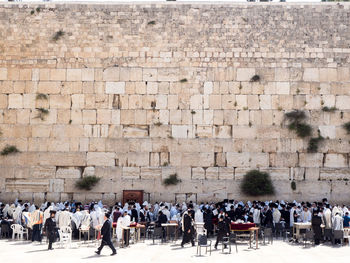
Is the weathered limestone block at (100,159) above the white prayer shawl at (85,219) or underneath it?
above

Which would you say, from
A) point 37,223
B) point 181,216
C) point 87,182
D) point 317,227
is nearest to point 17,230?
point 37,223

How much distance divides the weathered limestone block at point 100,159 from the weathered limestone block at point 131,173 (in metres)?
0.52

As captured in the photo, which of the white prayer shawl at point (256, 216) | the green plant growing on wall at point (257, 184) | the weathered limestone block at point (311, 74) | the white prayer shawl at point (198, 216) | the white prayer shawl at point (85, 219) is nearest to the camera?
the white prayer shawl at point (85, 219)

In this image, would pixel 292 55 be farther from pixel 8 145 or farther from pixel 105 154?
pixel 8 145

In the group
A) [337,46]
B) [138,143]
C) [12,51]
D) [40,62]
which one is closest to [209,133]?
[138,143]

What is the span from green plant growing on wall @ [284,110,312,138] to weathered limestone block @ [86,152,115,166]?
253 inches

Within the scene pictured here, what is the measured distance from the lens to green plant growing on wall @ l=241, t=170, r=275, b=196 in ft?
53.5

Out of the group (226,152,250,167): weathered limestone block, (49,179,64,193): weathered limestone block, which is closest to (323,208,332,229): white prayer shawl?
(226,152,250,167): weathered limestone block

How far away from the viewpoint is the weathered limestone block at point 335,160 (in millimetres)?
16672

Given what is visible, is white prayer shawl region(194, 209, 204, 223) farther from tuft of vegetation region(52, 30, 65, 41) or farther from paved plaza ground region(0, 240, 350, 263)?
tuft of vegetation region(52, 30, 65, 41)

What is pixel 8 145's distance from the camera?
16906 millimetres

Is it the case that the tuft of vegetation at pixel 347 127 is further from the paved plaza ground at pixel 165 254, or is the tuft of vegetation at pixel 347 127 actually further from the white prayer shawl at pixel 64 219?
the white prayer shawl at pixel 64 219

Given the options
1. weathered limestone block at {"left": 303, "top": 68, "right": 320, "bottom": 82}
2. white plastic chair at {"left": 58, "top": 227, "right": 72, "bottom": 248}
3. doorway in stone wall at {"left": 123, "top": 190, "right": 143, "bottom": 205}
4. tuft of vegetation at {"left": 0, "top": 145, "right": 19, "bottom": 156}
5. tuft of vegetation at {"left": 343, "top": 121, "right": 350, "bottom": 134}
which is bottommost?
white plastic chair at {"left": 58, "top": 227, "right": 72, "bottom": 248}

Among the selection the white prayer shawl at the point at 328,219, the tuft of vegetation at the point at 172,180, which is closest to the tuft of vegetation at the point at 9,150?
the tuft of vegetation at the point at 172,180
